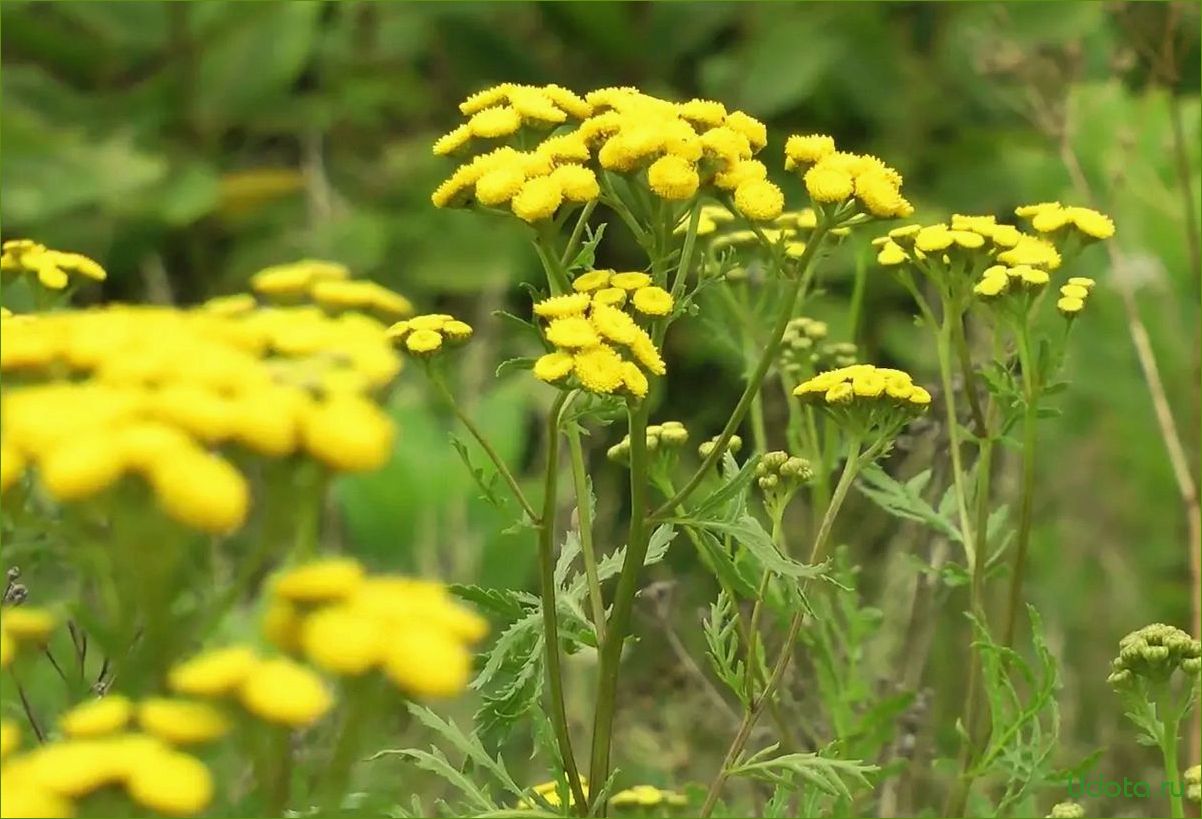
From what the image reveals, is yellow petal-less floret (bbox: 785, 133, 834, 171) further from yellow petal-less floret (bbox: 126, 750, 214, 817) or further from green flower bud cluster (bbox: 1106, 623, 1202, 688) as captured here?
yellow petal-less floret (bbox: 126, 750, 214, 817)

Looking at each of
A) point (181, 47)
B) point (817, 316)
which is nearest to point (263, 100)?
point (181, 47)

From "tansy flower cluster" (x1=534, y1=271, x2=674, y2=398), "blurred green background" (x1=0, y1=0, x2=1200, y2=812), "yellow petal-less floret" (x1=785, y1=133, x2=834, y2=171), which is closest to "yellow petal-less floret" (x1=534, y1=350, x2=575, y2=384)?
"tansy flower cluster" (x1=534, y1=271, x2=674, y2=398)

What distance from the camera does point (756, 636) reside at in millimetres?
906

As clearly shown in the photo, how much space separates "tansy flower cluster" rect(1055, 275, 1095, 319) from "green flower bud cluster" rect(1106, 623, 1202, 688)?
0.83 ft

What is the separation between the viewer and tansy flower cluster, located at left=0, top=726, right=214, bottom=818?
439mm

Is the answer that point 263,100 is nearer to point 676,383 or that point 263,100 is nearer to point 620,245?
point 620,245

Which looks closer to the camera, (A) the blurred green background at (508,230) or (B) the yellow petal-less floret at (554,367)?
(B) the yellow petal-less floret at (554,367)

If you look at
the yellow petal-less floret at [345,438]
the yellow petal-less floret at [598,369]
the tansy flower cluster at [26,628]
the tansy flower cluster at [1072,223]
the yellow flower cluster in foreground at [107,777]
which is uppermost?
the tansy flower cluster at [1072,223]

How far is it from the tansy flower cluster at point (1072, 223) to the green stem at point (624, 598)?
0.44 metres

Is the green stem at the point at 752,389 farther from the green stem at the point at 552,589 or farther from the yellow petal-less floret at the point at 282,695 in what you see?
the yellow petal-less floret at the point at 282,695

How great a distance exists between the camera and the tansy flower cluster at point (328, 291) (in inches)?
30.5

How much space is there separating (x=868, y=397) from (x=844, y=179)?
0.16 metres

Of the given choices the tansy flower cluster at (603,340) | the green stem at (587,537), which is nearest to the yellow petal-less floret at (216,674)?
the tansy flower cluster at (603,340)

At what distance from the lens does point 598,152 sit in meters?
0.80
